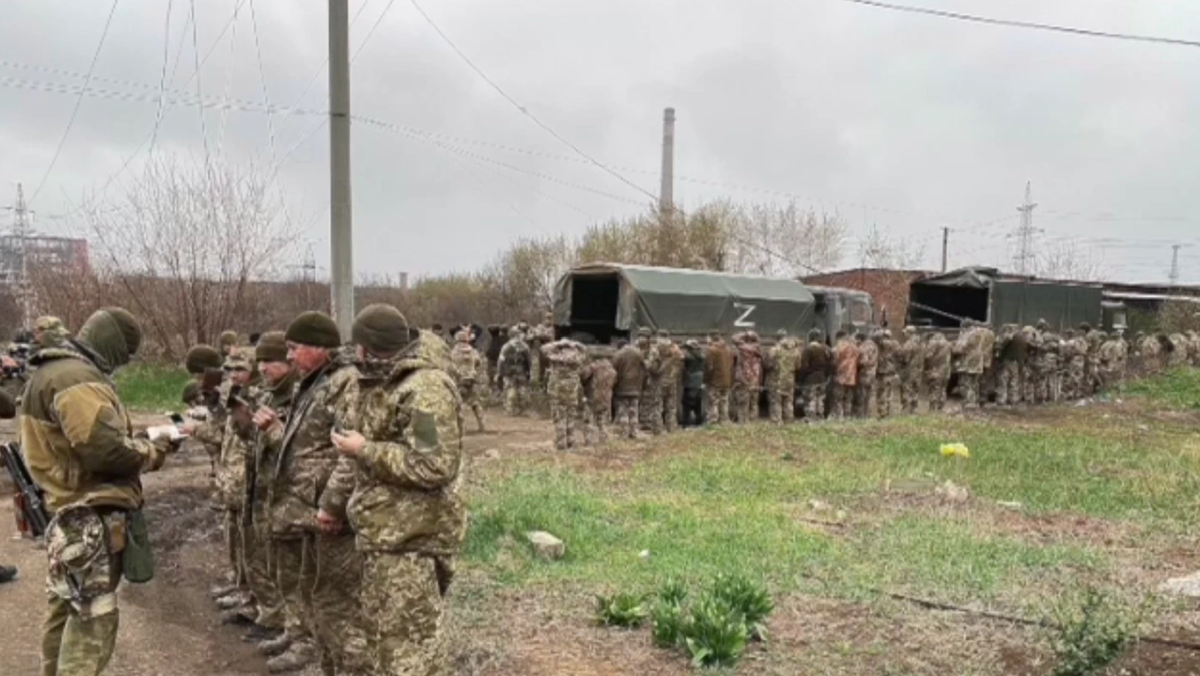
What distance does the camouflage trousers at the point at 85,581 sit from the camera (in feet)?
13.5

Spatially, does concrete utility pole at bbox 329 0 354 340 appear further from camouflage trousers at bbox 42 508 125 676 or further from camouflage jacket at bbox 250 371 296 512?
camouflage trousers at bbox 42 508 125 676

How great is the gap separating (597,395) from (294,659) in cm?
888

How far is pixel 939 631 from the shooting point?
551cm

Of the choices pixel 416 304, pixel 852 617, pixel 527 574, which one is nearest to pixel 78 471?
pixel 527 574

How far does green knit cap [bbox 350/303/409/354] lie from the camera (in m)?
4.01

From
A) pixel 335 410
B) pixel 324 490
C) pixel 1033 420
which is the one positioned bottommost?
pixel 1033 420

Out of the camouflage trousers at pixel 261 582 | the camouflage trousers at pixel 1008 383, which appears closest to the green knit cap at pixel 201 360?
the camouflage trousers at pixel 261 582

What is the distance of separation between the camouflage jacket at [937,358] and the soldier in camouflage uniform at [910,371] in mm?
138

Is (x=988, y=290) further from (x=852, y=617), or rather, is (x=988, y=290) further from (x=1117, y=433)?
(x=852, y=617)

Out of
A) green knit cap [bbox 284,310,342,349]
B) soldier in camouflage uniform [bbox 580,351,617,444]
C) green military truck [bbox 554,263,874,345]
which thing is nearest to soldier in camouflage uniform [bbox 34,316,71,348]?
green knit cap [bbox 284,310,342,349]

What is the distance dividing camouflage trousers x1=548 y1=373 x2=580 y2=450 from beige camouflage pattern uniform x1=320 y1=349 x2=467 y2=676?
9244 millimetres

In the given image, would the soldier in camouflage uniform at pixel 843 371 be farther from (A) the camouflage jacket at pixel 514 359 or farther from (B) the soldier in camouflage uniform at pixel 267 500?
(B) the soldier in camouflage uniform at pixel 267 500

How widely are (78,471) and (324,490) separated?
1014mm

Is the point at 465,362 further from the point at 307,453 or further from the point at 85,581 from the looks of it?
the point at 85,581
